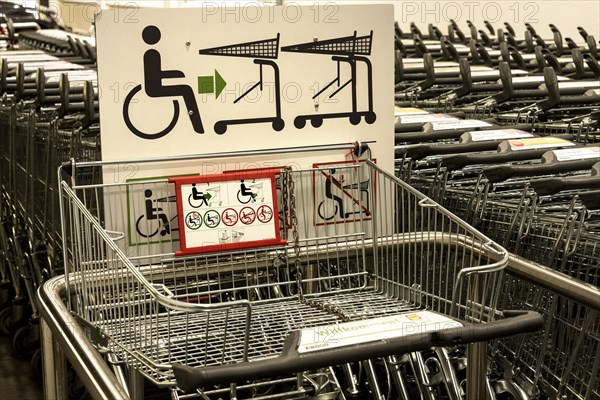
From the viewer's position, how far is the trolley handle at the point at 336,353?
4.66 feet

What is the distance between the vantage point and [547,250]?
2.56m

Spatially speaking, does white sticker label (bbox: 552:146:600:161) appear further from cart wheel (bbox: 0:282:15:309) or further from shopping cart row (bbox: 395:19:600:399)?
cart wheel (bbox: 0:282:15:309)

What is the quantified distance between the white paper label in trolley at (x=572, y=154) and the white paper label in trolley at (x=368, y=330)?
1108 mm

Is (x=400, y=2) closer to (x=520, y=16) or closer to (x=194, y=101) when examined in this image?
(x=520, y=16)

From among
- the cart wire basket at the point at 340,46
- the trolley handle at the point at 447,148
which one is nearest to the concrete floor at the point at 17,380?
the trolley handle at the point at 447,148

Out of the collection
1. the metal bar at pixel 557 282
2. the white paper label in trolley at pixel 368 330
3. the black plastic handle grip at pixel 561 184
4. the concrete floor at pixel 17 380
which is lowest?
the concrete floor at pixel 17 380

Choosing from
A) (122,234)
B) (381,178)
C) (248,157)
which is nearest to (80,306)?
(122,234)

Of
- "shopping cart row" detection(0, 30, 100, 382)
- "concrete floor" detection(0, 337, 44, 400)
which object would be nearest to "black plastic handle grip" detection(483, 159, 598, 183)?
"shopping cart row" detection(0, 30, 100, 382)

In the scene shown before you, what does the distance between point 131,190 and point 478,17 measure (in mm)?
10147

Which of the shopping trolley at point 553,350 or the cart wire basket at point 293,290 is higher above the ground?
the cart wire basket at point 293,290

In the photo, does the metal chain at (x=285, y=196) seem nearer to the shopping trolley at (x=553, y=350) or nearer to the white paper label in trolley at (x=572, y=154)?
the shopping trolley at (x=553, y=350)

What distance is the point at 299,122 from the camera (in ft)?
7.07

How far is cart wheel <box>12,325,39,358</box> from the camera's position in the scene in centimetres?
423

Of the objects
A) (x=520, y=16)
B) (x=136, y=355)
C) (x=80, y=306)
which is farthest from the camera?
(x=520, y=16)
